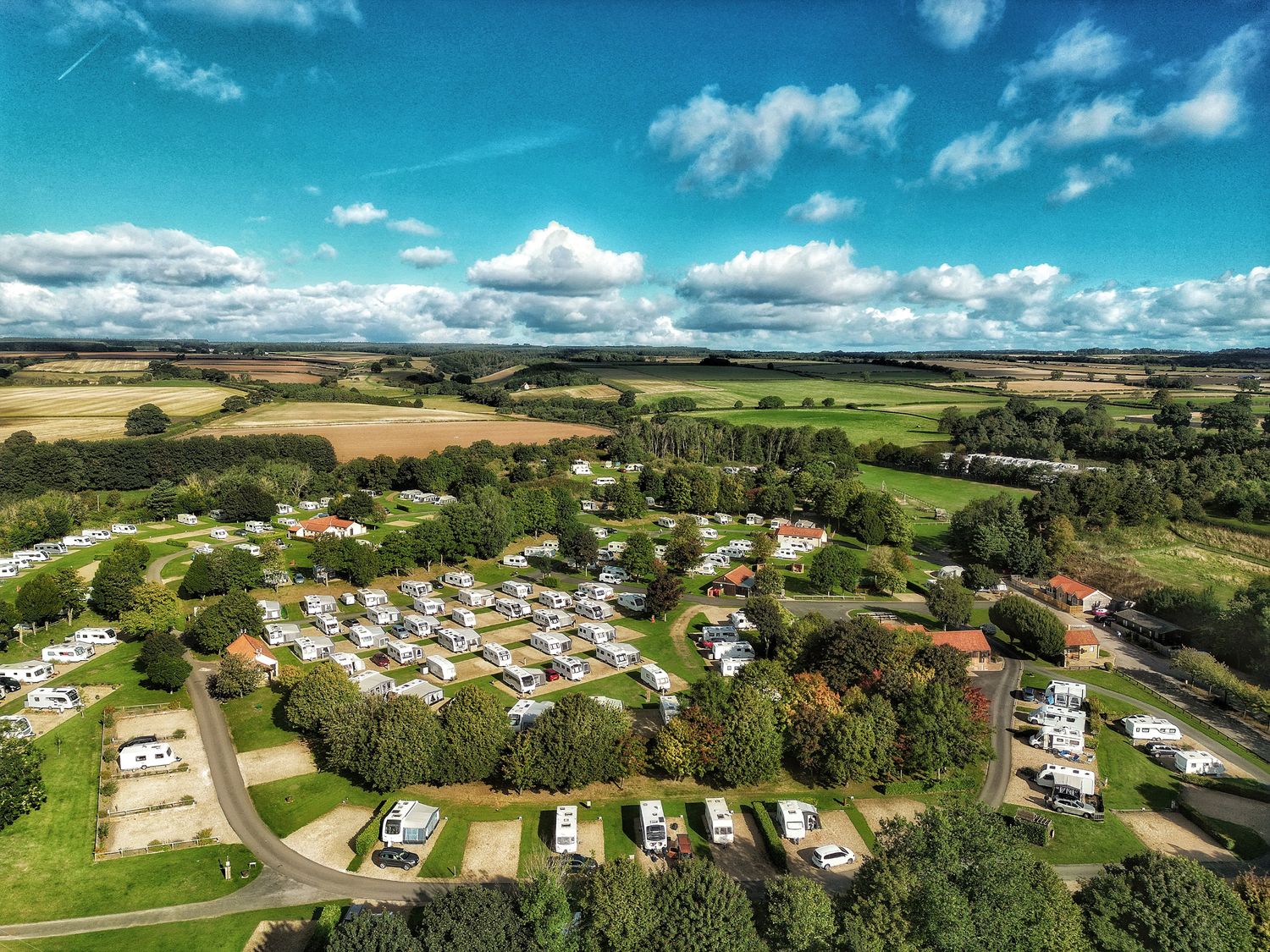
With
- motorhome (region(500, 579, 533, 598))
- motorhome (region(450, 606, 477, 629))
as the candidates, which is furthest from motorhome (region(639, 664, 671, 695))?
motorhome (region(500, 579, 533, 598))

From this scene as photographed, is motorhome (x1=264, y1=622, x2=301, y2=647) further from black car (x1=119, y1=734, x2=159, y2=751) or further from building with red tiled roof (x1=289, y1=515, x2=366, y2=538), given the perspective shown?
building with red tiled roof (x1=289, y1=515, x2=366, y2=538)

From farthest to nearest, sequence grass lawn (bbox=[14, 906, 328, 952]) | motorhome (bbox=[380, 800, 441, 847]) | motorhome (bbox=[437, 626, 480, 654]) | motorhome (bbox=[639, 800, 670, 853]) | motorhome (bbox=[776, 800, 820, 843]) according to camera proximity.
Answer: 1. motorhome (bbox=[437, 626, 480, 654])
2. motorhome (bbox=[776, 800, 820, 843])
3. motorhome (bbox=[380, 800, 441, 847])
4. motorhome (bbox=[639, 800, 670, 853])
5. grass lawn (bbox=[14, 906, 328, 952])

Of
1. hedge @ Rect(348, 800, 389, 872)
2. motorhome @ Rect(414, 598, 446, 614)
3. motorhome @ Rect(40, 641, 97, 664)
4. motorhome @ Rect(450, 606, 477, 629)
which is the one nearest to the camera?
hedge @ Rect(348, 800, 389, 872)

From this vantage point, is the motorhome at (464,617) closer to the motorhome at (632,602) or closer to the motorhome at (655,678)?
the motorhome at (632,602)

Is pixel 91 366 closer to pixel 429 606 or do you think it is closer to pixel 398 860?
pixel 429 606

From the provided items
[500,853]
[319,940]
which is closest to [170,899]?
[319,940]

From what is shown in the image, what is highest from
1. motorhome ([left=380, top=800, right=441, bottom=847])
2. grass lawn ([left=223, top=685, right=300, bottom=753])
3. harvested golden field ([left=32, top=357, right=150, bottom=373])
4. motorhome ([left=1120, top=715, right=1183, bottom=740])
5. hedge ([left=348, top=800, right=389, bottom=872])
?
harvested golden field ([left=32, top=357, right=150, bottom=373])

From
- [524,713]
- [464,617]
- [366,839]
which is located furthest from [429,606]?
[366,839]
